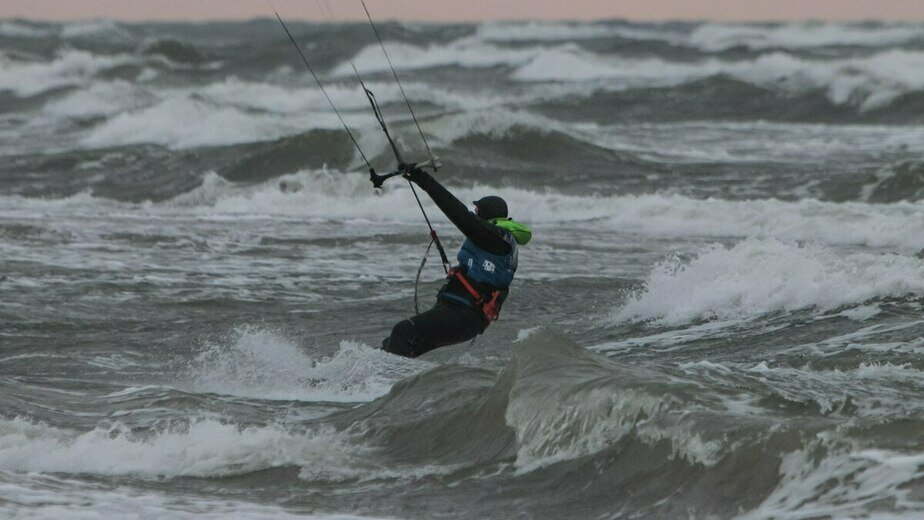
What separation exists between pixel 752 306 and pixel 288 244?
21.4 feet

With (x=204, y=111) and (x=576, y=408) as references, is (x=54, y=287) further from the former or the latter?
(x=204, y=111)

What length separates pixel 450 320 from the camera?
375 inches

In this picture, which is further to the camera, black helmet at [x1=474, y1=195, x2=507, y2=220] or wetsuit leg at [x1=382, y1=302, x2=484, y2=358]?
black helmet at [x1=474, y1=195, x2=507, y2=220]

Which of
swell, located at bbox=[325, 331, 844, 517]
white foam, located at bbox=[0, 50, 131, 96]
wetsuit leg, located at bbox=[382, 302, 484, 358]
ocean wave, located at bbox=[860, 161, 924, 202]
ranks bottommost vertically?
ocean wave, located at bbox=[860, 161, 924, 202]

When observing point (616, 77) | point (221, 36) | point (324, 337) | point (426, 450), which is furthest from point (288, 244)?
point (221, 36)

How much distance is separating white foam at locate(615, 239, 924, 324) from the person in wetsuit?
2703 millimetres

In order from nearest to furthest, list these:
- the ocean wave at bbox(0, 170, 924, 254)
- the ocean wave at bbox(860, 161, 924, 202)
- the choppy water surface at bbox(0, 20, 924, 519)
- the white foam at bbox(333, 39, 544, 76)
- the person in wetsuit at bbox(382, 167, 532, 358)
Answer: the choppy water surface at bbox(0, 20, 924, 519), the person in wetsuit at bbox(382, 167, 532, 358), the ocean wave at bbox(0, 170, 924, 254), the ocean wave at bbox(860, 161, 924, 202), the white foam at bbox(333, 39, 544, 76)

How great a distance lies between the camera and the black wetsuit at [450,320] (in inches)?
369

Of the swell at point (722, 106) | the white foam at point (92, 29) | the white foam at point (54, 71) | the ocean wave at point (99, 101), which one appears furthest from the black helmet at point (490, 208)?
the white foam at point (92, 29)

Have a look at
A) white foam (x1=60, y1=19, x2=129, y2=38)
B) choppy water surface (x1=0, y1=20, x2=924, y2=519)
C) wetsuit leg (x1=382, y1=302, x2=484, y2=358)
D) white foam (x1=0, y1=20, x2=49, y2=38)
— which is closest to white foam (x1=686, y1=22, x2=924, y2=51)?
white foam (x1=60, y1=19, x2=129, y2=38)

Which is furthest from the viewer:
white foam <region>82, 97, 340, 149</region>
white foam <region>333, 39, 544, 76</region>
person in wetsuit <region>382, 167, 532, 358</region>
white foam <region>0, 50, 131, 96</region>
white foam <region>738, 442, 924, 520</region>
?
white foam <region>333, 39, 544, 76</region>

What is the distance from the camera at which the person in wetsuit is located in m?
9.50

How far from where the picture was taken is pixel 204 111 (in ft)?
108

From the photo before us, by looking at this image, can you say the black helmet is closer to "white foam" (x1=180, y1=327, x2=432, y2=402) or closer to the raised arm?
the raised arm
